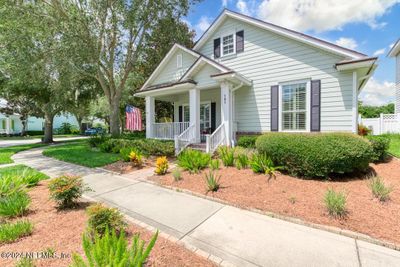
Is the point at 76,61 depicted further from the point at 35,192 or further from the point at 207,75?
the point at 35,192

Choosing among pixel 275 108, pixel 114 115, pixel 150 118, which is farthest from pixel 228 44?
pixel 114 115

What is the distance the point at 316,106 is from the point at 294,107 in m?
0.90

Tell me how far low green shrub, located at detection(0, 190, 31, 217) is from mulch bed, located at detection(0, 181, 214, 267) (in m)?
0.19

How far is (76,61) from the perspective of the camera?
12719 mm

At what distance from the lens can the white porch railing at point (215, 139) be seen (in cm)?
914

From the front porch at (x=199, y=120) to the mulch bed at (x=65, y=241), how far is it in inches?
231

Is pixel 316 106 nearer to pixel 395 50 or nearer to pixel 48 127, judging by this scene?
pixel 395 50

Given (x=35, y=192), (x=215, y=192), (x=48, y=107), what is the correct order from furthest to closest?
(x=48, y=107)
(x=35, y=192)
(x=215, y=192)

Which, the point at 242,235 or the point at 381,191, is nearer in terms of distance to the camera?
the point at 242,235

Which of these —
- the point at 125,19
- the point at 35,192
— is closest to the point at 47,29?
the point at 125,19

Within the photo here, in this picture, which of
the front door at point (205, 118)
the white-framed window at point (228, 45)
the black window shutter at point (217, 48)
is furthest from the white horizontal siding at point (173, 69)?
the front door at point (205, 118)

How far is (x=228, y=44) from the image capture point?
38.7 feet

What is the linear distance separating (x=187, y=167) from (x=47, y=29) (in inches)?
472

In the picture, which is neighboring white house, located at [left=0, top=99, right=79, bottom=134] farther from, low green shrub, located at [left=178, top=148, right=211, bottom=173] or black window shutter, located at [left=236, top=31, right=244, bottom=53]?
low green shrub, located at [left=178, top=148, right=211, bottom=173]
